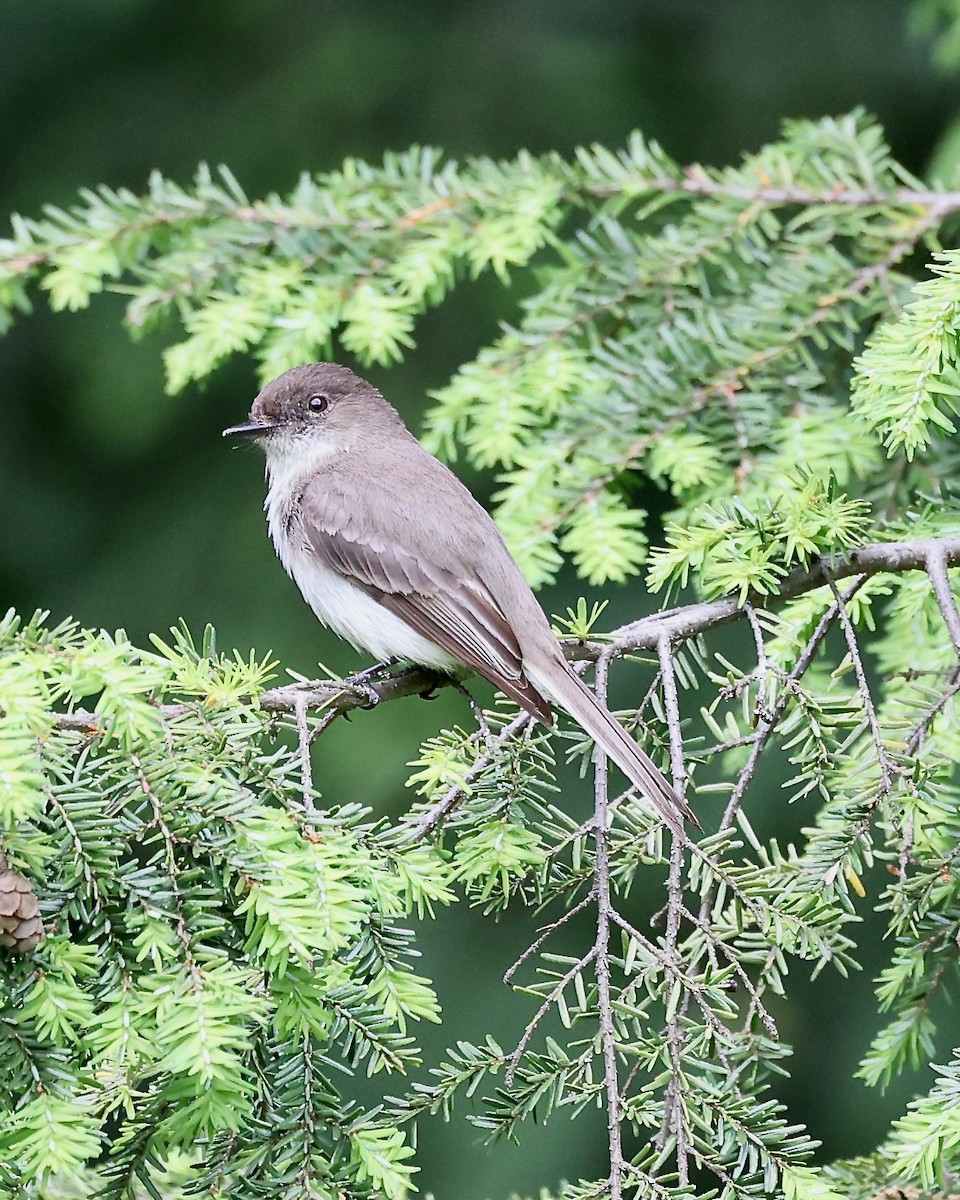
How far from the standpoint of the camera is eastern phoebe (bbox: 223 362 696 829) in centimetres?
292

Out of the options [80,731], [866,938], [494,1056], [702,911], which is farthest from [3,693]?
[866,938]

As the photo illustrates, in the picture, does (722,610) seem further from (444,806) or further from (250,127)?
(250,127)

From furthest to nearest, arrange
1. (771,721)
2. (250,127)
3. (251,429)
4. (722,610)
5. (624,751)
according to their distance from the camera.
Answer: (250,127)
(251,429)
(722,610)
(624,751)
(771,721)

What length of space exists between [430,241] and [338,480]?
66 centimetres

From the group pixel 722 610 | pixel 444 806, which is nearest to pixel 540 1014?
pixel 444 806

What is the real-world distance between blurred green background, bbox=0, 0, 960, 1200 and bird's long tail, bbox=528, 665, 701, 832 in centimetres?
252

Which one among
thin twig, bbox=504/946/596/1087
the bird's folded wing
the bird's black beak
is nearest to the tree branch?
the bird's folded wing

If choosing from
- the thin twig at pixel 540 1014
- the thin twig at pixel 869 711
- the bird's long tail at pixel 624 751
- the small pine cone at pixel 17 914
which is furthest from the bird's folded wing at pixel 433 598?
the small pine cone at pixel 17 914

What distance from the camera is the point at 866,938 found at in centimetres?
435

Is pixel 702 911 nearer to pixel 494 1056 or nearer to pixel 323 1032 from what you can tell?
pixel 494 1056

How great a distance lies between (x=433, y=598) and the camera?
3131 millimetres

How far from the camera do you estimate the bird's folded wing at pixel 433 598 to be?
2.85 metres

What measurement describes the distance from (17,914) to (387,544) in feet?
6.31

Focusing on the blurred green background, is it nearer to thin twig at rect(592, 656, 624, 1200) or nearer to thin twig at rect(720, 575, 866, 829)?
thin twig at rect(720, 575, 866, 829)
